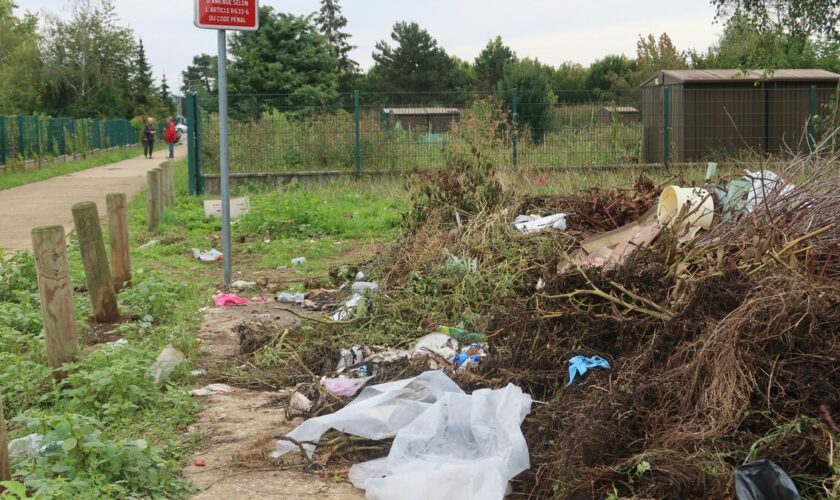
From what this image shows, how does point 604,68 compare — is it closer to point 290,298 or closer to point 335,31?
point 335,31

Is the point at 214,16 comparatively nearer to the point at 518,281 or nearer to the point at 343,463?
the point at 518,281

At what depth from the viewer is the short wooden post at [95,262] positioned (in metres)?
6.91

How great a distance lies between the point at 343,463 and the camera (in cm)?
429

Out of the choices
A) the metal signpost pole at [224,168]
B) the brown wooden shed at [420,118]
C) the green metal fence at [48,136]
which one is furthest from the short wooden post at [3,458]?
the green metal fence at [48,136]

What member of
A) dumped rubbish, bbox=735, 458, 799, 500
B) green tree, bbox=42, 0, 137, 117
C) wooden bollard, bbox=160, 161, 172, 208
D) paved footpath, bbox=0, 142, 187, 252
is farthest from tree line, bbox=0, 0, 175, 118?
dumped rubbish, bbox=735, 458, 799, 500

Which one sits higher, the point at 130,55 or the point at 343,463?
the point at 130,55

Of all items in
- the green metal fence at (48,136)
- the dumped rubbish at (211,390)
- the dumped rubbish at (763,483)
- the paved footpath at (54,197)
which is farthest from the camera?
the green metal fence at (48,136)

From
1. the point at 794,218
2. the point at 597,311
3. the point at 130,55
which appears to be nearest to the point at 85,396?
the point at 597,311

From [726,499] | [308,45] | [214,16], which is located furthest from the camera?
[308,45]

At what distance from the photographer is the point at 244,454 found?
444 centimetres

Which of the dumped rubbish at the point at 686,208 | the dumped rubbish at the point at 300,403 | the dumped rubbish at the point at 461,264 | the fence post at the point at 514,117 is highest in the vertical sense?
the fence post at the point at 514,117

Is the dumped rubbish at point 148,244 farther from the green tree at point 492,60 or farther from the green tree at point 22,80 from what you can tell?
the green tree at point 492,60

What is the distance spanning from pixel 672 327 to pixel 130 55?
62972 millimetres

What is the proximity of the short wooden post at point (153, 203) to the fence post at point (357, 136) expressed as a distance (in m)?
5.32
